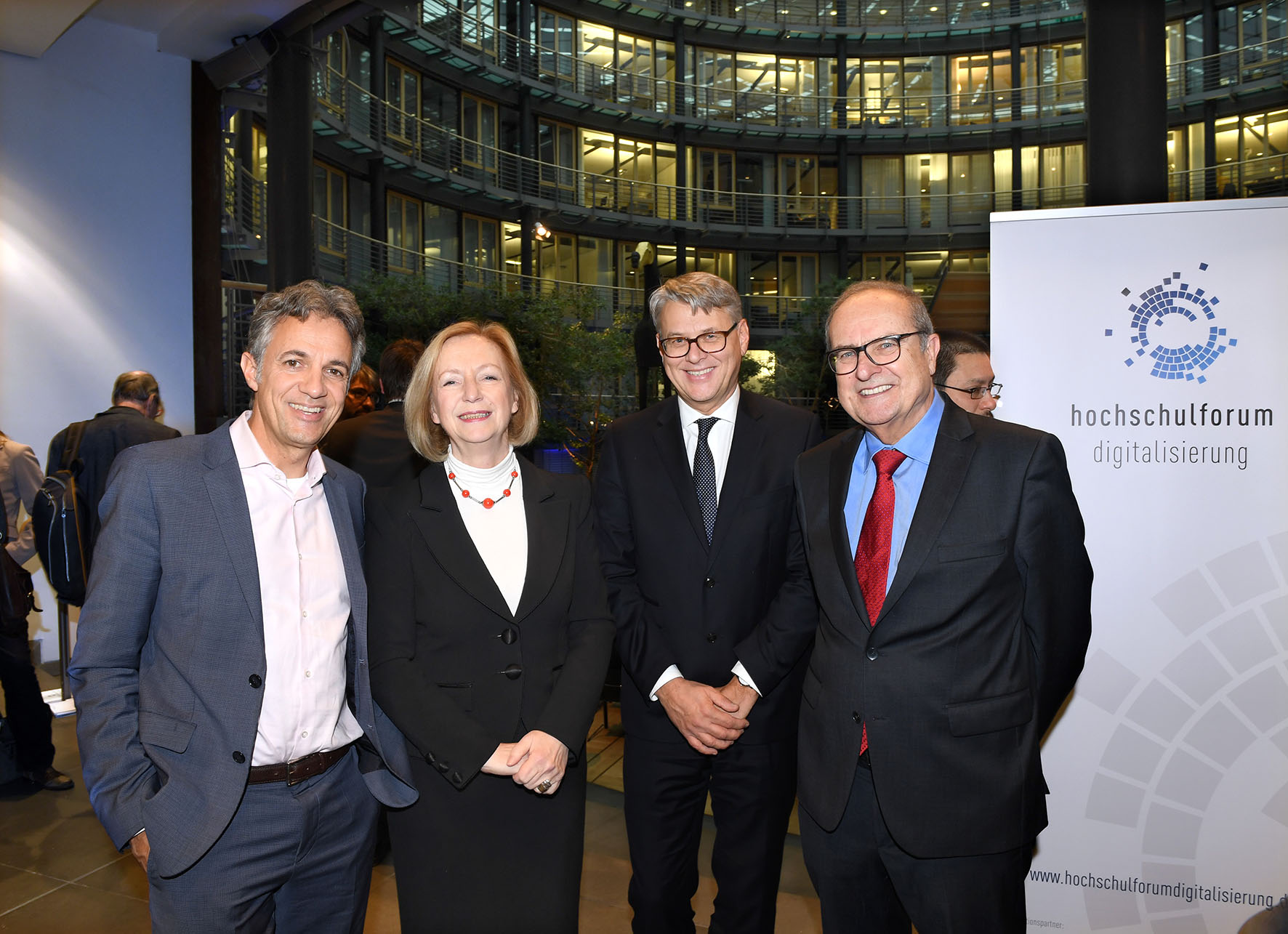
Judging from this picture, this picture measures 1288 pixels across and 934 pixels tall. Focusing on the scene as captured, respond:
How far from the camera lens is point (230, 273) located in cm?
868

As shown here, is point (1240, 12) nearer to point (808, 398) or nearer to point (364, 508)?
point (808, 398)

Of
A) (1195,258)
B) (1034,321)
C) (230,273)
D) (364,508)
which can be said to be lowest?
(364,508)

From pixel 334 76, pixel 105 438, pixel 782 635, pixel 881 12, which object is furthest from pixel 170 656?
pixel 881 12

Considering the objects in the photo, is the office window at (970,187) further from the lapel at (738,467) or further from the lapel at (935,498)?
the lapel at (935,498)

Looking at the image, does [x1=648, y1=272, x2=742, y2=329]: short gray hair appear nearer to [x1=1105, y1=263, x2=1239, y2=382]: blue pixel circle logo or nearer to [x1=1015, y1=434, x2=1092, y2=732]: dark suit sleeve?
[x1=1015, y1=434, x2=1092, y2=732]: dark suit sleeve

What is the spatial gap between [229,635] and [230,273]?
839cm

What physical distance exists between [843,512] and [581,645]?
608 mm

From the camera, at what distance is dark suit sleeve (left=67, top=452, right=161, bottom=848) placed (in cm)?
136

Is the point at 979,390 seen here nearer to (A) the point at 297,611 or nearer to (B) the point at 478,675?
(B) the point at 478,675

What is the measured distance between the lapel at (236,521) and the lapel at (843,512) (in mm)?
1079

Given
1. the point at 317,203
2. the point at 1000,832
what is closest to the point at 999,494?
the point at 1000,832

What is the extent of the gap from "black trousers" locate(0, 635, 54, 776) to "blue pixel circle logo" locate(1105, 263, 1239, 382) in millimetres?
4489

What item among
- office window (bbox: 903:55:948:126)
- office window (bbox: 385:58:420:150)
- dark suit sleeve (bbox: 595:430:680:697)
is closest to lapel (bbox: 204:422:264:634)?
dark suit sleeve (bbox: 595:430:680:697)

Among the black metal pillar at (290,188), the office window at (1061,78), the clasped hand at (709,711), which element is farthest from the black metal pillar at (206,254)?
the office window at (1061,78)
